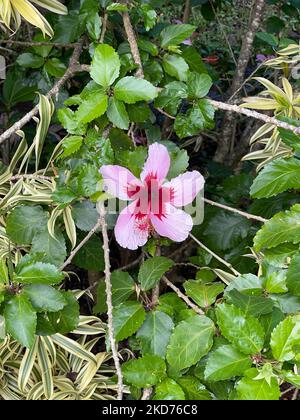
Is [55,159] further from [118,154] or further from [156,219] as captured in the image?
[156,219]

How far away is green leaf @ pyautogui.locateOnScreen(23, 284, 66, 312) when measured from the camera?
85 cm

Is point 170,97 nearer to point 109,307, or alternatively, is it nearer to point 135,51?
point 135,51

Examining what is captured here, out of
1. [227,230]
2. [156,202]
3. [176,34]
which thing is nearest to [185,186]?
[156,202]

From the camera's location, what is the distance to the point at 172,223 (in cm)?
89

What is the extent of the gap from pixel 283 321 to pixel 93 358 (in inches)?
27.1

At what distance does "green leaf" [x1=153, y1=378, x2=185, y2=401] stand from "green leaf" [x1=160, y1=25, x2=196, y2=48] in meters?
0.68

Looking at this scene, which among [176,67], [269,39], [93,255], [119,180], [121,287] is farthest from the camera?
[269,39]

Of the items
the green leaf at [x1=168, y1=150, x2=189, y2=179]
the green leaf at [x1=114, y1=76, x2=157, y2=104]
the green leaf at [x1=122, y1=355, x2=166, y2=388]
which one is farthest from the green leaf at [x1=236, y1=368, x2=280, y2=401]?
the green leaf at [x1=114, y1=76, x2=157, y2=104]

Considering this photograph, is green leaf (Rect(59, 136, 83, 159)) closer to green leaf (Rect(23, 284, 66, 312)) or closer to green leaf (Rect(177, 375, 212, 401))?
green leaf (Rect(23, 284, 66, 312))

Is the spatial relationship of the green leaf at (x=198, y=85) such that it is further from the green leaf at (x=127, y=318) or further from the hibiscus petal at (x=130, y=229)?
the green leaf at (x=127, y=318)

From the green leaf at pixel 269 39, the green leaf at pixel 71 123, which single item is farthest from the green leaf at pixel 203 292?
the green leaf at pixel 269 39

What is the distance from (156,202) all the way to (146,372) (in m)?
0.28

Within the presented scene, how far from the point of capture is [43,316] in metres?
0.93

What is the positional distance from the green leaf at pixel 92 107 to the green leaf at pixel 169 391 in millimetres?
450
